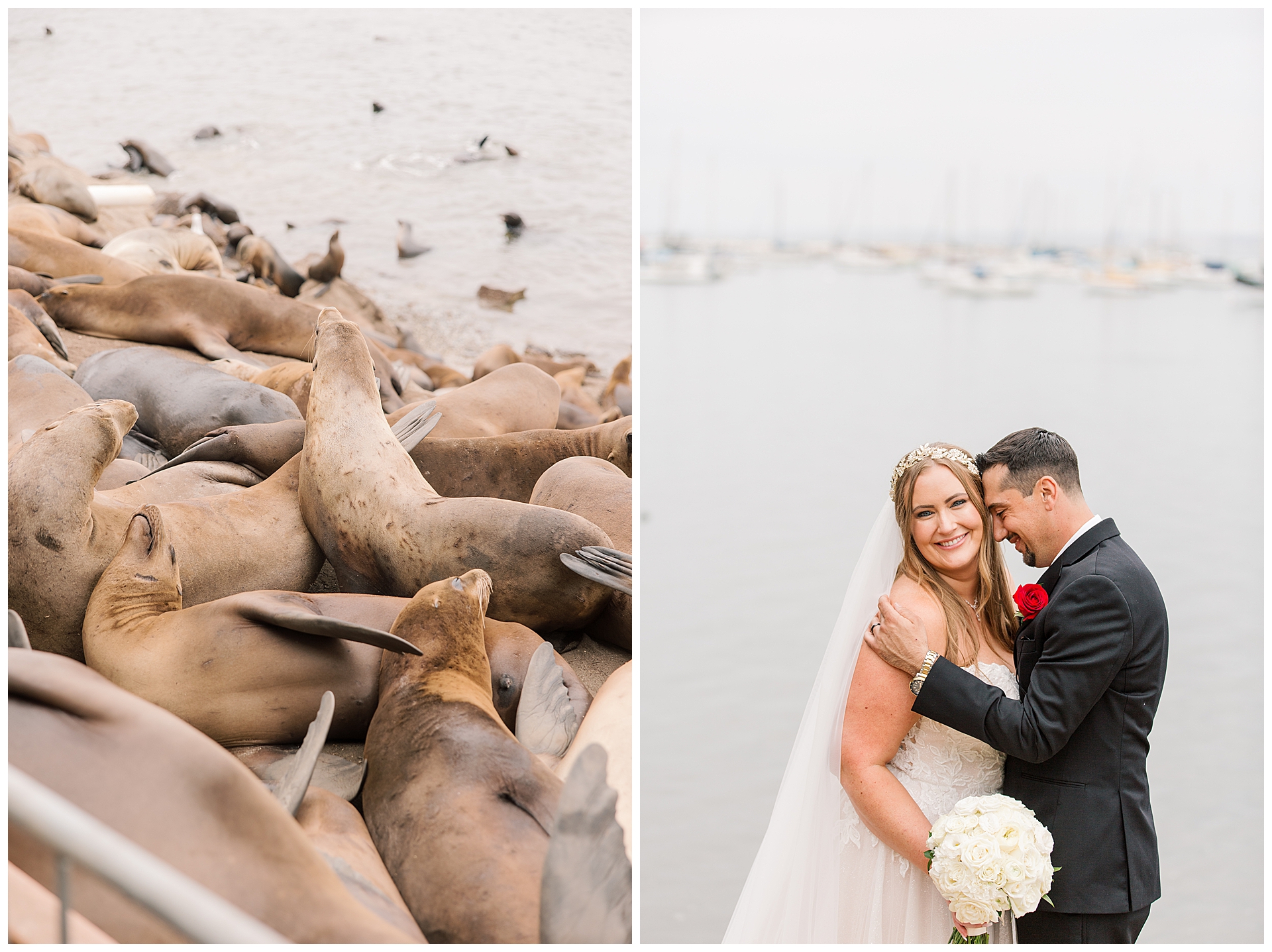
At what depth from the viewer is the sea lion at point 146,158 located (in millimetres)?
8297

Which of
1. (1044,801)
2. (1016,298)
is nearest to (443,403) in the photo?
(1044,801)

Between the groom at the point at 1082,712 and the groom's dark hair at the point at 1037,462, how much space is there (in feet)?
0.11

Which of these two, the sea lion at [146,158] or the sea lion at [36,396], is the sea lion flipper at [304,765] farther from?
the sea lion at [146,158]

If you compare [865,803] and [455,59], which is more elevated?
[455,59]

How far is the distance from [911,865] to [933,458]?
38.1 inches

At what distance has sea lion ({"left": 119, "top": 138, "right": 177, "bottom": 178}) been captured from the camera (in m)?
8.30

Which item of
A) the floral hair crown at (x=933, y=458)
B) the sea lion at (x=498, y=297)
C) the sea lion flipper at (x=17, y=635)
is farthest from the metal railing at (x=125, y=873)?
the sea lion at (x=498, y=297)

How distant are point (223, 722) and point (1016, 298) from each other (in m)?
40.8


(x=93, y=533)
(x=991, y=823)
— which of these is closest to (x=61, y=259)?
(x=93, y=533)

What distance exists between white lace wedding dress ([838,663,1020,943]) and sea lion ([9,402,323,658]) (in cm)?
164

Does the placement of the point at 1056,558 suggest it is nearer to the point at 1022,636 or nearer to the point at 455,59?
the point at 1022,636

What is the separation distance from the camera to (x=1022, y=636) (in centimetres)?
231

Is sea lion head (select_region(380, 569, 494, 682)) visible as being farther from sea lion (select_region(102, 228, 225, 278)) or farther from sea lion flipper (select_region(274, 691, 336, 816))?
sea lion (select_region(102, 228, 225, 278))

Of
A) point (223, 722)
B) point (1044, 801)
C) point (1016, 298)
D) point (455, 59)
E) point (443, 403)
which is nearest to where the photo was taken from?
point (223, 722)
